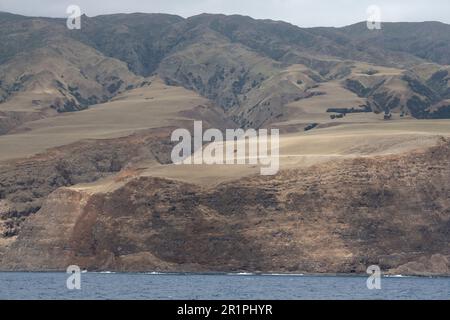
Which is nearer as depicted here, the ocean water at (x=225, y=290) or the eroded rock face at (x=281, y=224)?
the ocean water at (x=225, y=290)

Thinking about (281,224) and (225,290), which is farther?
(281,224)

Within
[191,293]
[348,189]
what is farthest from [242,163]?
[191,293]

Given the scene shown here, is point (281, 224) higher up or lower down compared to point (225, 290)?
lower down

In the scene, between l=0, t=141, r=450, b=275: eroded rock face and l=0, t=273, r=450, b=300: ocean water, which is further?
l=0, t=141, r=450, b=275: eroded rock face
